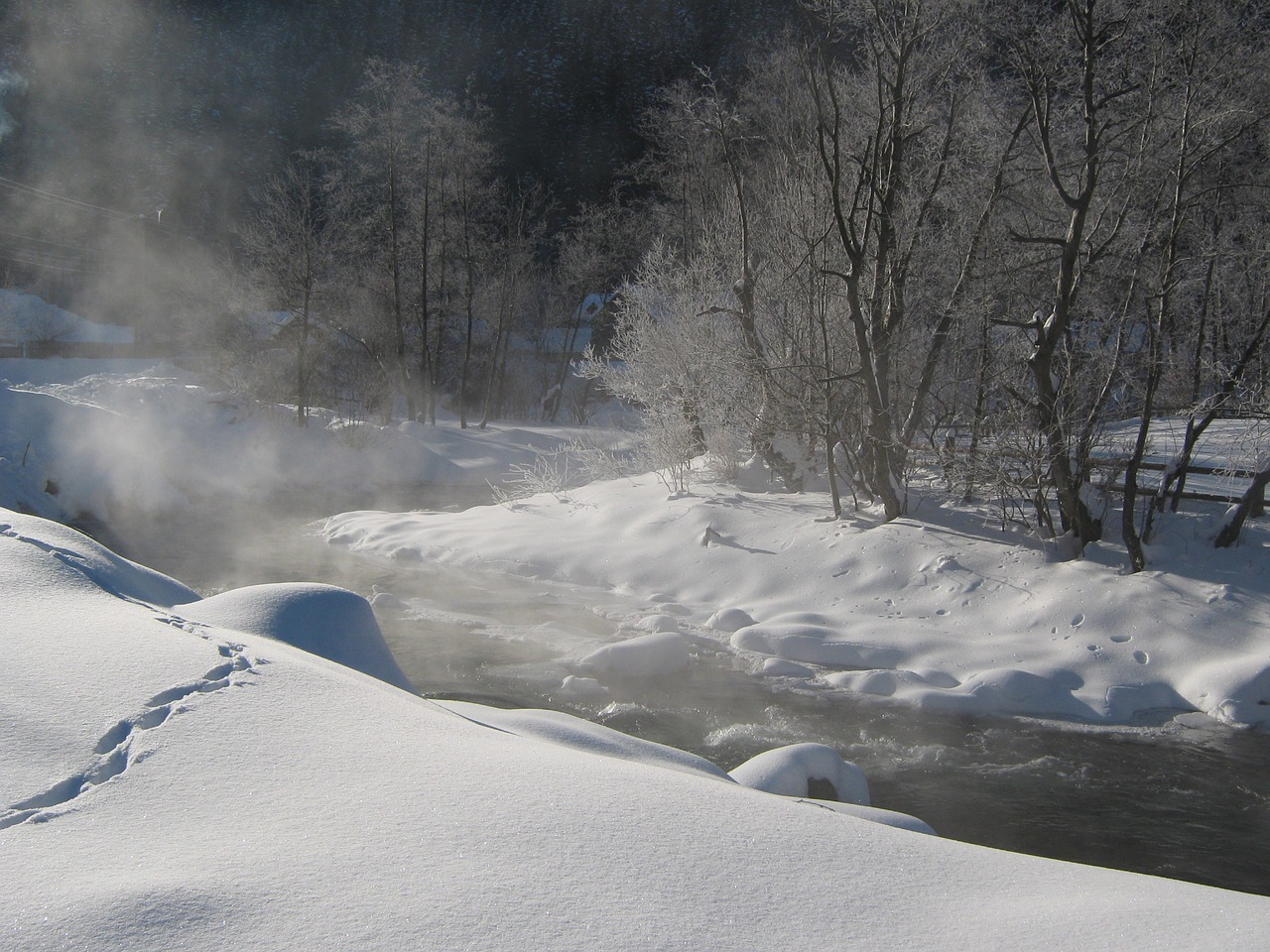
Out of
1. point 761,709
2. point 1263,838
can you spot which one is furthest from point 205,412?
point 1263,838

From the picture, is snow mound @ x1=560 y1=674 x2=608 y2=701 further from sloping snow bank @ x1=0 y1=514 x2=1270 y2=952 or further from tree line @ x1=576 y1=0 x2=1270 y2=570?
tree line @ x1=576 y1=0 x2=1270 y2=570

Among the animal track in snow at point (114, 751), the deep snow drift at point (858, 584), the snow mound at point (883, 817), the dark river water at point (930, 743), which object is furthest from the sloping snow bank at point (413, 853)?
the deep snow drift at point (858, 584)

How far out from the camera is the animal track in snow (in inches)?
98.0

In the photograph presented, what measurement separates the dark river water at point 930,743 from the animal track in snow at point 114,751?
3.89 m

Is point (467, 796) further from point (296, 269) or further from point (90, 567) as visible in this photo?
point (296, 269)

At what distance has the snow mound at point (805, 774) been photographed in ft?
17.9

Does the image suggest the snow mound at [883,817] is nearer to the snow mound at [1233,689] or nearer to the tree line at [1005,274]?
the snow mound at [1233,689]

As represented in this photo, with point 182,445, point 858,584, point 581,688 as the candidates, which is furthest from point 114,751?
point 182,445

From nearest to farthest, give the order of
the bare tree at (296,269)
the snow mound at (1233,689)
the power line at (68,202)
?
the snow mound at (1233,689) → the bare tree at (296,269) → the power line at (68,202)

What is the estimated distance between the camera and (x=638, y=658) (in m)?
8.65

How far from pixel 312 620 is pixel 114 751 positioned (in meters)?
3.07

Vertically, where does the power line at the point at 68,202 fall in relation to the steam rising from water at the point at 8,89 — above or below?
below

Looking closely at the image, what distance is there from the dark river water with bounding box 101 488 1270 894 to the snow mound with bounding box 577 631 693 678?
0.18 metres

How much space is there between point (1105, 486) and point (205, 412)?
1841 centimetres
